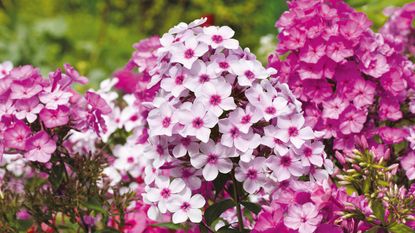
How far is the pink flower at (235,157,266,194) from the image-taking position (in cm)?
159

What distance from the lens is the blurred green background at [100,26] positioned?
488cm

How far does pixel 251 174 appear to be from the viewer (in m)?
1.60

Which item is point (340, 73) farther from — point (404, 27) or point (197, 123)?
point (404, 27)

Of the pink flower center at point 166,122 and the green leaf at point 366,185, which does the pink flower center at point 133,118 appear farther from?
the green leaf at point 366,185

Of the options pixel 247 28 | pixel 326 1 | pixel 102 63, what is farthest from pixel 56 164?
pixel 247 28

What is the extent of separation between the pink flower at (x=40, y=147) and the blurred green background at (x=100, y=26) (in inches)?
92.6

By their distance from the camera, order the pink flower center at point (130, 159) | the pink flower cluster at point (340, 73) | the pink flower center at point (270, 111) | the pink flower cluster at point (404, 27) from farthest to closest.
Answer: the pink flower cluster at point (404, 27) → the pink flower center at point (130, 159) → the pink flower cluster at point (340, 73) → the pink flower center at point (270, 111)

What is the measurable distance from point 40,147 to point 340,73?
74 cm

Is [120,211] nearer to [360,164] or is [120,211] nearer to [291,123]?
[291,123]

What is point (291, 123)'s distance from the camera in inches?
63.7

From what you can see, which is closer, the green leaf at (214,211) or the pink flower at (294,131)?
the pink flower at (294,131)

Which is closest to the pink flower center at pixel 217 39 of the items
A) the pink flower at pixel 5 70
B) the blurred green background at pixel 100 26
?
the pink flower at pixel 5 70

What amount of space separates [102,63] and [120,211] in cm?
343

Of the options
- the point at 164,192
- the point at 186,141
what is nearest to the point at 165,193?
the point at 164,192
